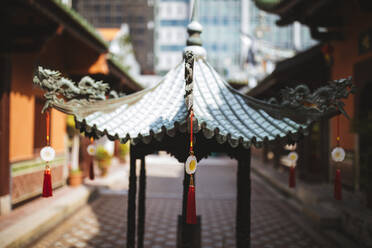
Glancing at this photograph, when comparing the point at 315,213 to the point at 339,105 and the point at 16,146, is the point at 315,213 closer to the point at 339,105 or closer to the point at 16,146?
the point at 339,105

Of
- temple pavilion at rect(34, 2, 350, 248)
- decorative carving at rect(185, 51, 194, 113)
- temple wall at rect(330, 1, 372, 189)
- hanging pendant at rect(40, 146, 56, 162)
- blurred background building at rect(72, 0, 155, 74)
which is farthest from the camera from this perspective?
blurred background building at rect(72, 0, 155, 74)

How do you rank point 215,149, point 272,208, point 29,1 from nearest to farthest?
point 215,149, point 29,1, point 272,208

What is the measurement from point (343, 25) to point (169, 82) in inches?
299

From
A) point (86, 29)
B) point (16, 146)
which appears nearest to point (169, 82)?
point (86, 29)

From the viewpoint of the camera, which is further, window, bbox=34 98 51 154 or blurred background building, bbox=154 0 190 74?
blurred background building, bbox=154 0 190 74

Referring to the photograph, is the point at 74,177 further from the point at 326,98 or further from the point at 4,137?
the point at 326,98

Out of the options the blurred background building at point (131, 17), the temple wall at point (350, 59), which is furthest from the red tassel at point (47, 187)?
the blurred background building at point (131, 17)

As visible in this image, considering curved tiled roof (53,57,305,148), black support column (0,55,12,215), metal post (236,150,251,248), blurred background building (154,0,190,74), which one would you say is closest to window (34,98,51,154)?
black support column (0,55,12,215)

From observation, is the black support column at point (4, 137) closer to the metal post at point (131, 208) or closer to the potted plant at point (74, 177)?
the potted plant at point (74, 177)

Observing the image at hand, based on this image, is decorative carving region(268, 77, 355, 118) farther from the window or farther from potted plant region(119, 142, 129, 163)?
potted plant region(119, 142, 129, 163)

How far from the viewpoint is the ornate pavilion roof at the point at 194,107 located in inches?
104

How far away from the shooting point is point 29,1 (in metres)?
5.29

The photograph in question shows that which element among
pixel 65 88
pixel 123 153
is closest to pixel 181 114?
pixel 65 88

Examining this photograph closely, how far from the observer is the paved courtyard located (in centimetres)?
623
